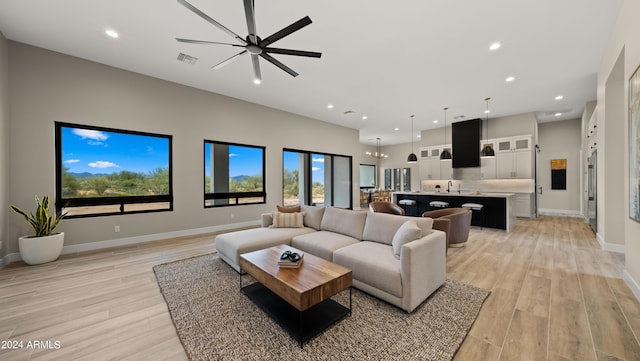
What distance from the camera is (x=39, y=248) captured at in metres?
3.47

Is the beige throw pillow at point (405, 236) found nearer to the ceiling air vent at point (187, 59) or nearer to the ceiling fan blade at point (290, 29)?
the ceiling fan blade at point (290, 29)

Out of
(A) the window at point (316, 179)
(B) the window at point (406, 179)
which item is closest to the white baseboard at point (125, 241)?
(A) the window at point (316, 179)

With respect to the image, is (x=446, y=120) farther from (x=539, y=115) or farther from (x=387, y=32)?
(x=387, y=32)

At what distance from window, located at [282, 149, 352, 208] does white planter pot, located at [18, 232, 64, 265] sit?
4.64 meters

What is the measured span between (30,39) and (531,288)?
7720 mm

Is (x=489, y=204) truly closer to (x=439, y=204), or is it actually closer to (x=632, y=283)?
(x=439, y=204)

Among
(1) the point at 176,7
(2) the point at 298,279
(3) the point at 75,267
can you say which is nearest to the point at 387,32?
(1) the point at 176,7

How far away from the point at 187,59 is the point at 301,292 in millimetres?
4323

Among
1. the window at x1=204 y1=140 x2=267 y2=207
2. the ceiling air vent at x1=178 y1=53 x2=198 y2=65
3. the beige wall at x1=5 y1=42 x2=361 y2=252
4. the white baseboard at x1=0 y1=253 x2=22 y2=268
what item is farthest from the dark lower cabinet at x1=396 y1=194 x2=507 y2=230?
the white baseboard at x1=0 y1=253 x2=22 y2=268

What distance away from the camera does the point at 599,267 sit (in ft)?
11.0

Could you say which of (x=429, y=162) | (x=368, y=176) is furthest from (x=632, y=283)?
(x=368, y=176)

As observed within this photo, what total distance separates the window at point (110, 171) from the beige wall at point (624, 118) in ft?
23.4

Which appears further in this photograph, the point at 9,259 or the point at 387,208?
the point at 387,208

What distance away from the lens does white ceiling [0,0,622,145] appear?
287 cm
